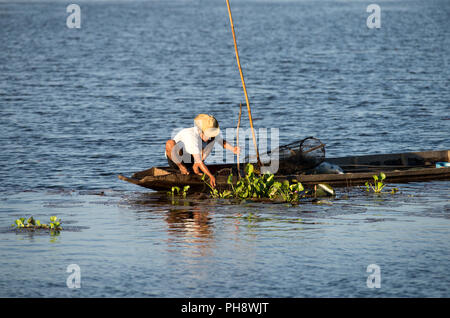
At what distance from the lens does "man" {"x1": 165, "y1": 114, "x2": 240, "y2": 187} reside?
14.0 meters

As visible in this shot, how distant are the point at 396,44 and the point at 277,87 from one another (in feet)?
78.5

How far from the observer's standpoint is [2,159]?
1948 cm

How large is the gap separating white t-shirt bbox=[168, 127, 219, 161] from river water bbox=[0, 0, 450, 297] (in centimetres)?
83

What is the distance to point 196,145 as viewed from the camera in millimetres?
13953

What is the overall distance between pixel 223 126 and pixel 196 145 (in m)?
11.6

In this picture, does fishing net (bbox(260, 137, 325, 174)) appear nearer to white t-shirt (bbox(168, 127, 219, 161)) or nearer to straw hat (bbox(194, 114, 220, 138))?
white t-shirt (bbox(168, 127, 219, 161))

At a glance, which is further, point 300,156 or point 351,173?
point 351,173

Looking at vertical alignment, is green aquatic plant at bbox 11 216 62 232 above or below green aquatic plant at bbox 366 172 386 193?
below

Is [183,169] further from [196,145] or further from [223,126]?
[223,126]

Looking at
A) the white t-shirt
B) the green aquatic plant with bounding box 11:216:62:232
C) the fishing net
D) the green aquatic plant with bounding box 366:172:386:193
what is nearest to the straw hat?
the white t-shirt

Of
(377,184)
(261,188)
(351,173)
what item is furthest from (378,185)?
(261,188)
